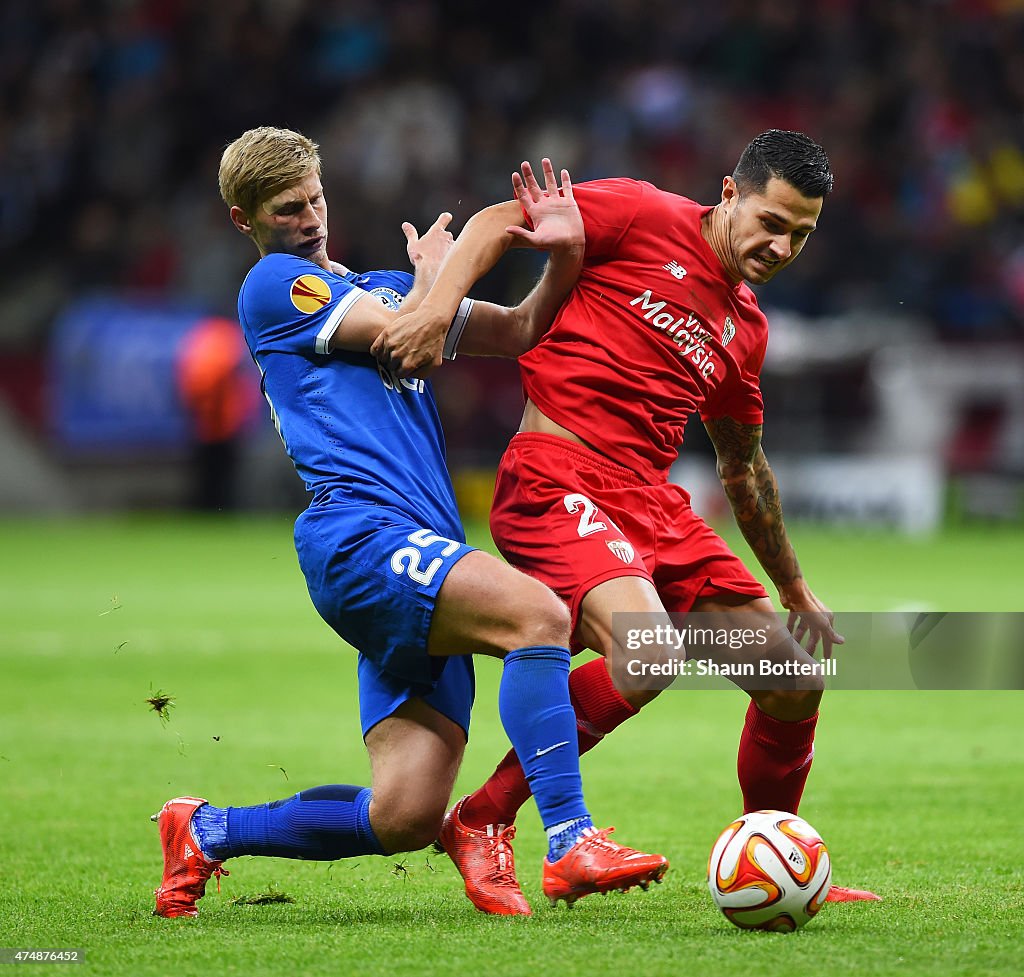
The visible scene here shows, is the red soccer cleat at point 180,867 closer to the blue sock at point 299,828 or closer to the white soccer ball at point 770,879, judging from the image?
the blue sock at point 299,828

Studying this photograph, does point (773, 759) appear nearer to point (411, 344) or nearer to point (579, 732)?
point (579, 732)

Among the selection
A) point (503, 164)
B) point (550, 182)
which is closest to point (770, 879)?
point (550, 182)

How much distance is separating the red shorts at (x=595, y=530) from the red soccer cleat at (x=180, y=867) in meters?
1.10

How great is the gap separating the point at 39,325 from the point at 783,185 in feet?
54.1

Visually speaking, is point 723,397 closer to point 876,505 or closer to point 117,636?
point 117,636

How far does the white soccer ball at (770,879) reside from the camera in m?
3.97

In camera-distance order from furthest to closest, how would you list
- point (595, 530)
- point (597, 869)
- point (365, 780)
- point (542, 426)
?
1. point (365, 780)
2. point (542, 426)
3. point (595, 530)
4. point (597, 869)

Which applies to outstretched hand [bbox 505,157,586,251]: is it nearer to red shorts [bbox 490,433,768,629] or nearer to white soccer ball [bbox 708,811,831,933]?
red shorts [bbox 490,433,768,629]

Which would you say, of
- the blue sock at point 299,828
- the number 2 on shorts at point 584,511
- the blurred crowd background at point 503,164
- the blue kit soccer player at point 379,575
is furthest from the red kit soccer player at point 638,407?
the blurred crowd background at point 503,164

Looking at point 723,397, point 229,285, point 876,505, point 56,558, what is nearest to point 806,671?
point 723,397

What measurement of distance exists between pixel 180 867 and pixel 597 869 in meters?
1.23

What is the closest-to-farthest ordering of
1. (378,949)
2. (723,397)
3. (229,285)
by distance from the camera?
(378,949) < (723,397) < (229,285)

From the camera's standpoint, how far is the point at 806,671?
4555 mm

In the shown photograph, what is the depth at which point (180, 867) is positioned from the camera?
4.33 m
